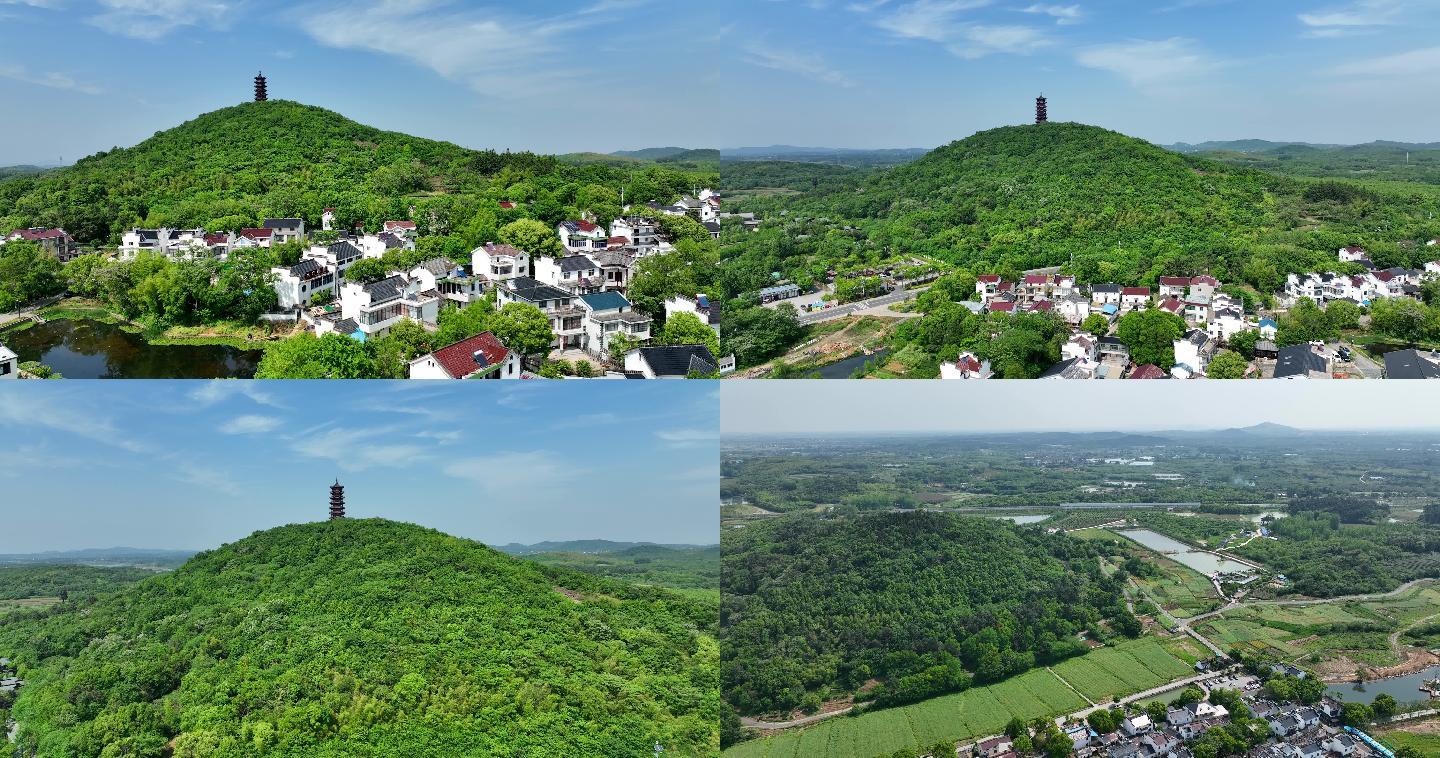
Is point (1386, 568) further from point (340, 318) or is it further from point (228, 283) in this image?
point (228, 283)

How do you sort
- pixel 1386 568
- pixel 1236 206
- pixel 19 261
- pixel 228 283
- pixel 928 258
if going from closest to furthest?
1. pixel 228 283
2. pixel 19 261
3. pixel 1386 568
4. pixel 928 258
5. pixel 1236 206

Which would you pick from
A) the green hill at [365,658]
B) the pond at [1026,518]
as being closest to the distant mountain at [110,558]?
the green hill at [365,658]

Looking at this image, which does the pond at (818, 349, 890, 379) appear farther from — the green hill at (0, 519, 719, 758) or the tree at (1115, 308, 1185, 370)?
the green hill at (0, 519, 719, 758)

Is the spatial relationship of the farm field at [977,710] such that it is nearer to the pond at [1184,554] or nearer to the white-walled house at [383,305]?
the pond at [1184,554]

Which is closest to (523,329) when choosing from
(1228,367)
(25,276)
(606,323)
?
(606,323)

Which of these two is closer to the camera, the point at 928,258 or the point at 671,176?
the point at 671,176

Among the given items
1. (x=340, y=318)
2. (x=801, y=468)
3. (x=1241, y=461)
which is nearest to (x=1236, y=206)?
(x=1241, y=461)

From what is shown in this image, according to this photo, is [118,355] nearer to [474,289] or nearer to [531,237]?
[474,289]
